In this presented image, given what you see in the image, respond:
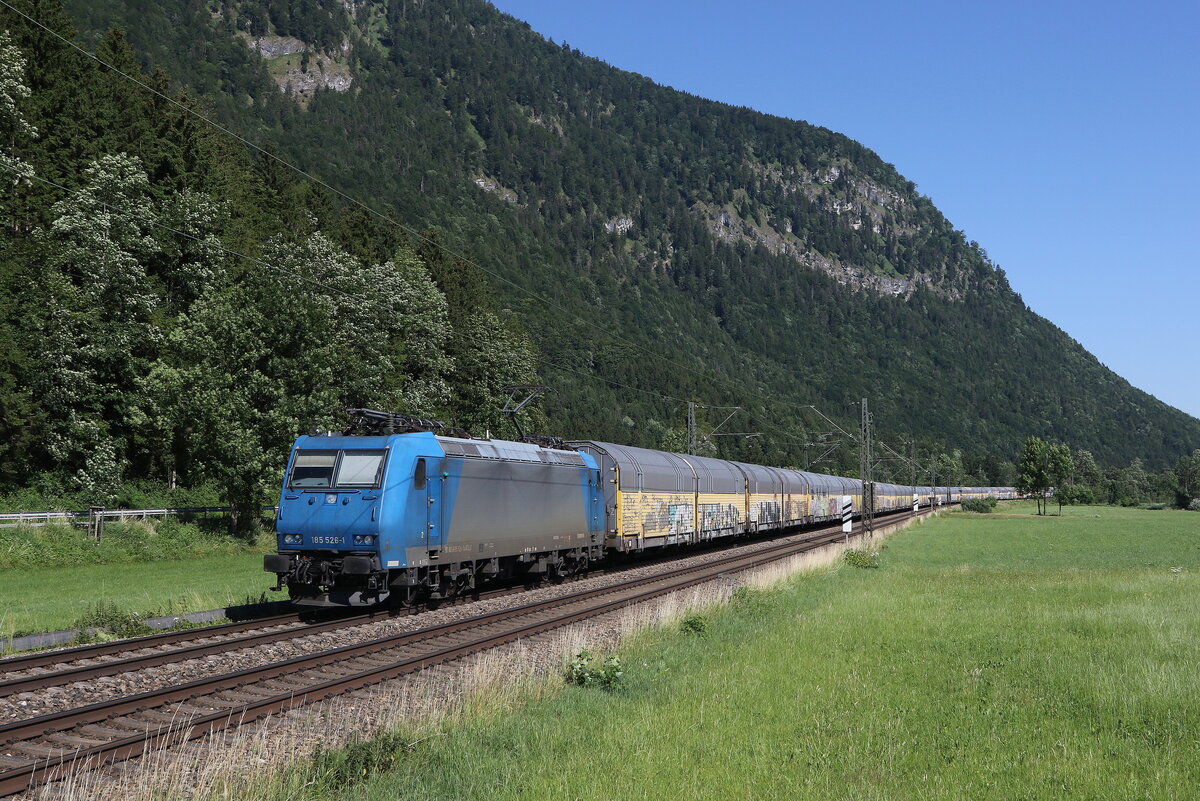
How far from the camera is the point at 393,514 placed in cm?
1889

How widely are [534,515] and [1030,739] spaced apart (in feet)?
54.5

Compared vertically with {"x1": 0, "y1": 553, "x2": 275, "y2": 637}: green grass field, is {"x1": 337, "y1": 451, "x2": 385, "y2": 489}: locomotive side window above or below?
above

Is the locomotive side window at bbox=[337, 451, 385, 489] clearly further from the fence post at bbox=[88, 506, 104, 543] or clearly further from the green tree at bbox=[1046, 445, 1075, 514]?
the green tree at bbox=[1046, 445, 1075, 514]

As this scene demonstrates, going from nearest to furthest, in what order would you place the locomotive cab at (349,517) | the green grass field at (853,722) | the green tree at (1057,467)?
the green grass field at (853,722), the locomotive cab at (349,517), the green tree at (1057,467)

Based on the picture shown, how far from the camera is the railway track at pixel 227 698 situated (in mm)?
9273

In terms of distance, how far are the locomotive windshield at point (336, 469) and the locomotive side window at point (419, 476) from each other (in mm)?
810

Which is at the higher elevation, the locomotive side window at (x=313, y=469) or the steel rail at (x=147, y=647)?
the locomotive side window at (x=313, y=469)

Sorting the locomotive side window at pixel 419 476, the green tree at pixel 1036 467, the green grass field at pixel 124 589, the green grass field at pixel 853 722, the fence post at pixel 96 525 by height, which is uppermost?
the green tree at pixel 1036 467

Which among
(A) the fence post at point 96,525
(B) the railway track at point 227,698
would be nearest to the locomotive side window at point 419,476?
(B) the railway track at point 227,698

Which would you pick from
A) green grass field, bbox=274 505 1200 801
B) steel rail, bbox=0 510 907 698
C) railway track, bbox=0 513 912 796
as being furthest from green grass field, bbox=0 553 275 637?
green grass field, bbox=274 505 1200 801

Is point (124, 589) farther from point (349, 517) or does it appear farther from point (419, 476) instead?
point (419, 476)

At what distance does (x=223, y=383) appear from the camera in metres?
38.6

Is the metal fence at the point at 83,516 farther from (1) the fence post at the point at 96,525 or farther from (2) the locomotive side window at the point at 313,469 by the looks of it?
(2) the locomotive side window at the point at 313,469

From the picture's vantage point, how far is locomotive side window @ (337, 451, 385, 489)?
1914cm
